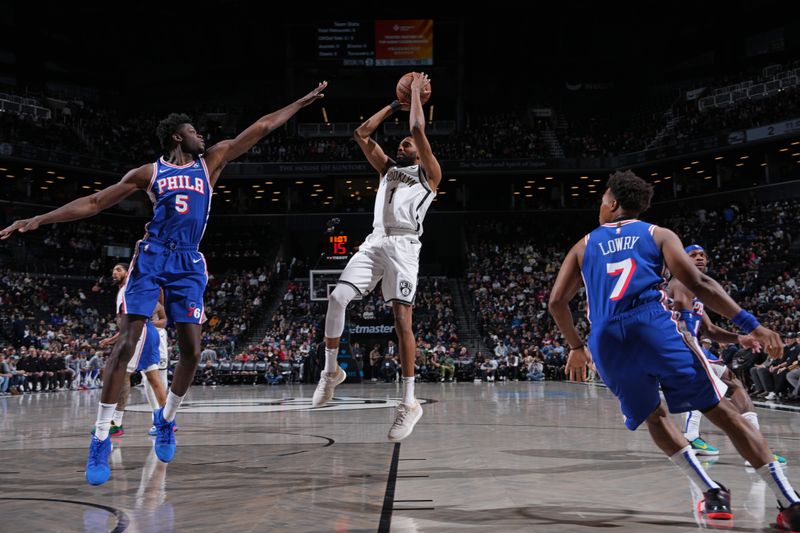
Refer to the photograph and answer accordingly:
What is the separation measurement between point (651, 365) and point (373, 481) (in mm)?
1857

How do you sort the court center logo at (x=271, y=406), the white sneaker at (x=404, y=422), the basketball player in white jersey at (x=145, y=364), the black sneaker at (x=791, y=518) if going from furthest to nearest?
1. the court center logo at (x=271, y=406)
2. the basketball player in white jersey at (x=145, y=364)
3. the white sneaker at (x=404, y=422)
4. the black sneaker at (x=791, y=518)

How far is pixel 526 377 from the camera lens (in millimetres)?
23453

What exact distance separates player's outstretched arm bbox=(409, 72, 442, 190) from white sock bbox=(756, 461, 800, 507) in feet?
9.62

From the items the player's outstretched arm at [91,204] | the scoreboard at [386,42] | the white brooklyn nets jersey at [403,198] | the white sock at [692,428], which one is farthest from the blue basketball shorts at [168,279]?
the scoreboard at [386,42]

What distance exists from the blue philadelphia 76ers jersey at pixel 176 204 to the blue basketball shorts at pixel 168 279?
0.22ft

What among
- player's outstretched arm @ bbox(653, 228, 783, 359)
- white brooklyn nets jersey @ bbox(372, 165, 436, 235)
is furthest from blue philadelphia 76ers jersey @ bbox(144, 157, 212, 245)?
player's outstretched arm @ bbox(653, 228, 783, 359)

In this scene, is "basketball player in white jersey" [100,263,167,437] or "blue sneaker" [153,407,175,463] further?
"basketball player in white jersey" [100,263,167,437]

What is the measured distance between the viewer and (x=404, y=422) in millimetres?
5293

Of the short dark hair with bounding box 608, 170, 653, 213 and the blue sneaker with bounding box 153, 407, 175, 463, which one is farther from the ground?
the short dark hair with bounding box 608, 170, 653, 213

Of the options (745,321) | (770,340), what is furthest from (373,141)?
(770,340)

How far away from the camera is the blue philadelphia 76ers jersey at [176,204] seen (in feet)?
16.0

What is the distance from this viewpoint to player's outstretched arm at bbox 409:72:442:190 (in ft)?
17.7

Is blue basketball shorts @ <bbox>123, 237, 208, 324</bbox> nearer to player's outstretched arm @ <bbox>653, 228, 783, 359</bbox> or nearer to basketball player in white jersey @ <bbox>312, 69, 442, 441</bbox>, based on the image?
basketball player in white jersey @ <bbox>312, 69, 442, 441</bbox>

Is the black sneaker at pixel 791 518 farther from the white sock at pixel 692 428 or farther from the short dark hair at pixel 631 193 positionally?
the white sock at pixel 692 428
